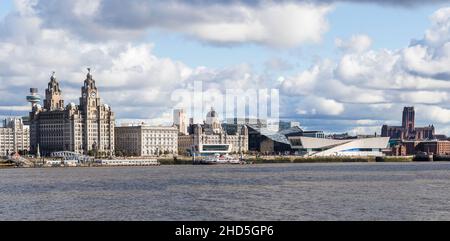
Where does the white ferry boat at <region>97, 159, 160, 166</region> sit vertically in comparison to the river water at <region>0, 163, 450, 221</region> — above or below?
below

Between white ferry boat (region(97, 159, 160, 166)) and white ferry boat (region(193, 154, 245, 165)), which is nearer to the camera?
white ferry boat (region(97, 159, 160, 166))

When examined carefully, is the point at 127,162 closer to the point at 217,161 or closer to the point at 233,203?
the point at 217,161

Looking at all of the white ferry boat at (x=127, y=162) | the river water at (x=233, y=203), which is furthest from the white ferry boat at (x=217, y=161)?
the river water at (x=233, y=203)

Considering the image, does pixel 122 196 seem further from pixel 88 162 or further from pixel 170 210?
pixel 88 162

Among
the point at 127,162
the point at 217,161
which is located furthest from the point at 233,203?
the point at 217,161

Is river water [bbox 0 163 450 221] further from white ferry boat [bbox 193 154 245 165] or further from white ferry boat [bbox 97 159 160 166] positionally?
white ferry boat [bbox 193 154 245 165]

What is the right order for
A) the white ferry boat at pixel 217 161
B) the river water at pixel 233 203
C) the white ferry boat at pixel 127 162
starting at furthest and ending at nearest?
the white ferry boat at pixel 217 161, the white ferry boat at pixel 127 162, the river water at pixel 233 203

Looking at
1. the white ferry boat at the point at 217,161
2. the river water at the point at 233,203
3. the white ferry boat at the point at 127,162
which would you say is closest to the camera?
the river water at the point at 233,203

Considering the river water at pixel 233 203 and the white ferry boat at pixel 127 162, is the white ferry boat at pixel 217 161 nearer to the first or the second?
the white ferry boat at pixel 127 162

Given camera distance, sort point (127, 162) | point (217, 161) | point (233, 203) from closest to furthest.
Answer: point (233, 203), point (127, 162), point (217, 161)

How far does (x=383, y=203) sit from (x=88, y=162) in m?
142

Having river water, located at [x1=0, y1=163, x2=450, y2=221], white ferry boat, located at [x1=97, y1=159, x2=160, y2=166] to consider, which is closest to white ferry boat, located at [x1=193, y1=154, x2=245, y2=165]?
white ferry boat, located at [x1=97, y1=159, x2=160, y2=166]

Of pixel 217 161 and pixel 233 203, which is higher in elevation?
pixel 233 203
